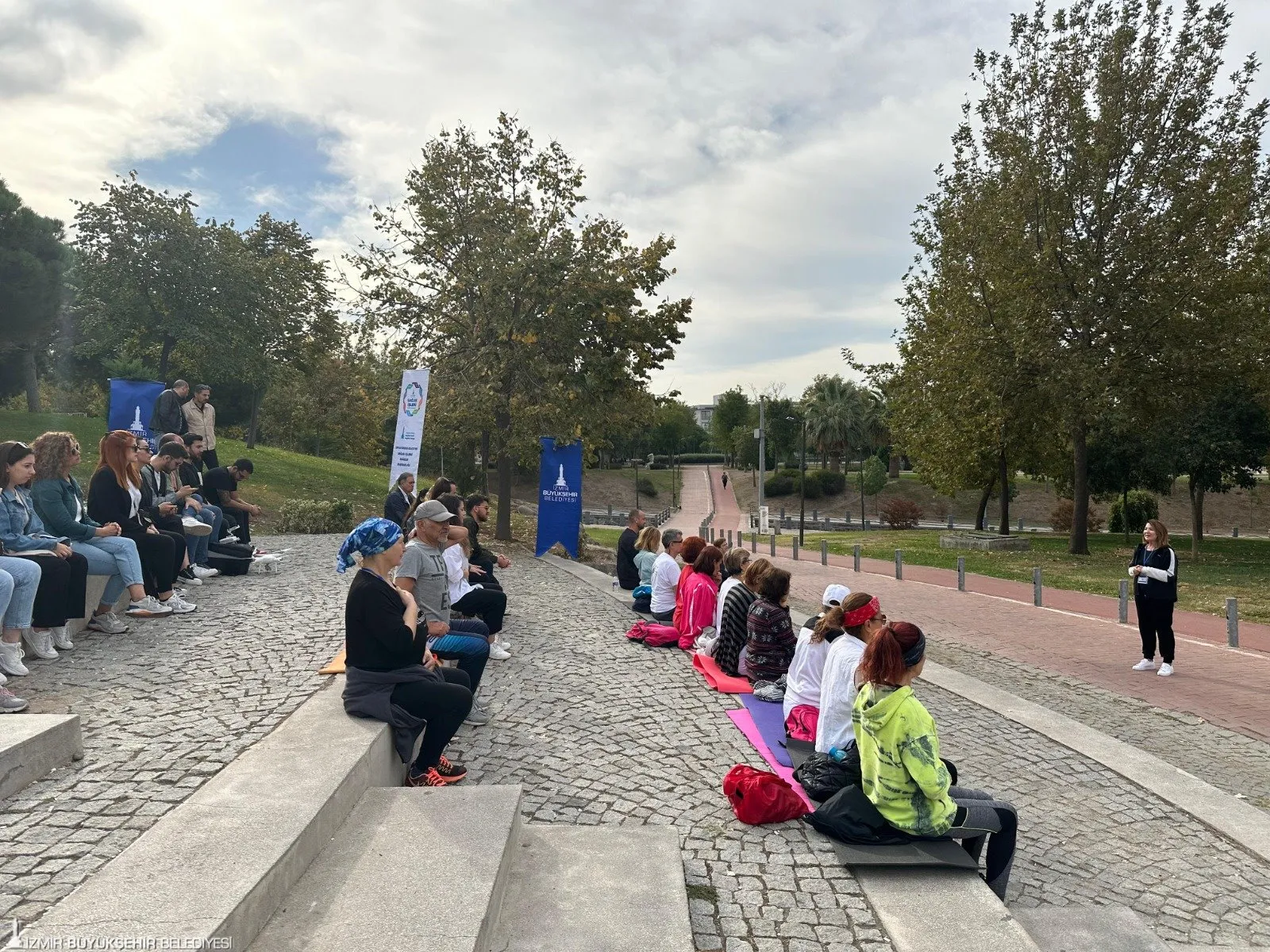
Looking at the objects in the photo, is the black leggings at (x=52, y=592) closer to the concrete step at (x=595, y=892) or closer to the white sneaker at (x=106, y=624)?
the white sneaker at (x=106, y=624)

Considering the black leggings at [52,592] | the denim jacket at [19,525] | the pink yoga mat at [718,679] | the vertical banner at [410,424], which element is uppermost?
the vertical banner at [410,424]

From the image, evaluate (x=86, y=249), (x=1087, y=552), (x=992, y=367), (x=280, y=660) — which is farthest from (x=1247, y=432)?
(x=86, y=249)

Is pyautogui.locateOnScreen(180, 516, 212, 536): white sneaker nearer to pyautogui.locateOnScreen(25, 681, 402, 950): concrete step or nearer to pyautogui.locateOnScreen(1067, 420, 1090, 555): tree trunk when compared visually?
pyautogui.locateOnScreen(25, 681, 402, 950): concrete step

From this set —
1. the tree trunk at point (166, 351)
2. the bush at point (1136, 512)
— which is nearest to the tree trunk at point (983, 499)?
the bush at point (1136, 512)

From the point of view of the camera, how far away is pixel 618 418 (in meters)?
20.0

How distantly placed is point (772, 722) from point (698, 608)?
2.66 metres

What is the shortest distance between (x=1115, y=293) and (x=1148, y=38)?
7.37 metres

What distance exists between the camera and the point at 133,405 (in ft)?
46.3

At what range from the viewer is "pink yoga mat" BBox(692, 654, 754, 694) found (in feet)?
23.9

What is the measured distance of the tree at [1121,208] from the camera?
2323cm

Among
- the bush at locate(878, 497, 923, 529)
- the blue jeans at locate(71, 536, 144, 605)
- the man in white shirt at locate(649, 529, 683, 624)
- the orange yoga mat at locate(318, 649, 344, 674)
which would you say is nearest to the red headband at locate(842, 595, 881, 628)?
the orange yoga mat at locate(318, 649, 344, 674)

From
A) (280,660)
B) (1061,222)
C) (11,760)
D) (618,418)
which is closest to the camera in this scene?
(11,760)

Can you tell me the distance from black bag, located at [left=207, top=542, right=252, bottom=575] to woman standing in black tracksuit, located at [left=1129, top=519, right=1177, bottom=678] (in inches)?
433

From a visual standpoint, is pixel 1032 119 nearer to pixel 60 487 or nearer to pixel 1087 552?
pixel 1087 552
